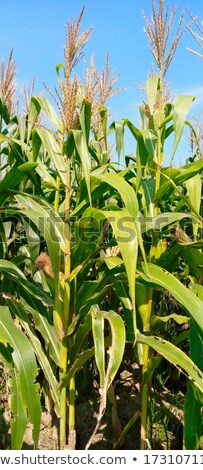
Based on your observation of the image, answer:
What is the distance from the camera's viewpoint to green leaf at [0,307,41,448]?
1561mm

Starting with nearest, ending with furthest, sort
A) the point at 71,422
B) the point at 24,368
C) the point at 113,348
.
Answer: the point at 113,348, the point at 24,368, the point at 71,422

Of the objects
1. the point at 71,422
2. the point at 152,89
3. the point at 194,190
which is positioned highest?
the point at 152,89

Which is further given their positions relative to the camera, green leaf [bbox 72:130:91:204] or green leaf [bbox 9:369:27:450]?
green leaf [bbox 72:130:91:204]

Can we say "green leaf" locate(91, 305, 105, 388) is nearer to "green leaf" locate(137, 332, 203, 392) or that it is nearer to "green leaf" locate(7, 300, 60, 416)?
"green leaf" locate(137, 332, 203, 392)

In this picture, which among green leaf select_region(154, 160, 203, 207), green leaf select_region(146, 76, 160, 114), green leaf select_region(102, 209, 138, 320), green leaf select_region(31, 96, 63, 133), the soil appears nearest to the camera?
green leaf select_region(102, 209, 138, 320)

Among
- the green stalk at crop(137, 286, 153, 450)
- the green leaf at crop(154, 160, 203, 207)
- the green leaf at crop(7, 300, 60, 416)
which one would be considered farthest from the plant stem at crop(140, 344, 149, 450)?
the green leaf at crop(154, 160, 203, 207)

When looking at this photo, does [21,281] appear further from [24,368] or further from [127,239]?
[127,239]

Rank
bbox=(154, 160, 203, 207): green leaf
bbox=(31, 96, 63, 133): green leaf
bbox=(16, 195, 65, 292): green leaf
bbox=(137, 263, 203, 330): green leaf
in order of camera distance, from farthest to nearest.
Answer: bbox=(31, 96, 63, 133): green leaf, bbox=(154, 160, 203, 207): green leaf, bbox=(16, 195, 65, 292): green leaf, bbox=(137, 263, 203, 330): green leaf

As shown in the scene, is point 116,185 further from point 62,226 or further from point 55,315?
point 55,315

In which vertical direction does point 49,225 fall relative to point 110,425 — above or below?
above

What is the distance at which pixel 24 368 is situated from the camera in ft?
5.22

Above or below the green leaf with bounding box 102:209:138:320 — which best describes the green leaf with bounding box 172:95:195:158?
above

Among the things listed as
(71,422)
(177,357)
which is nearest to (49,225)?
(177,357)
